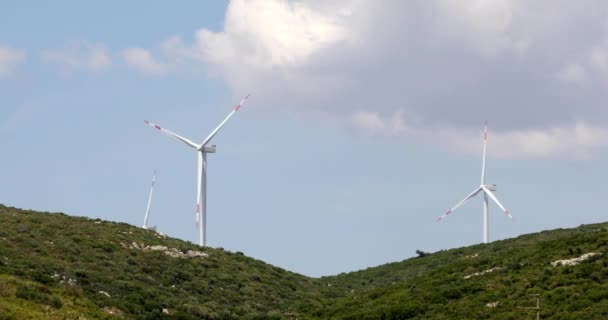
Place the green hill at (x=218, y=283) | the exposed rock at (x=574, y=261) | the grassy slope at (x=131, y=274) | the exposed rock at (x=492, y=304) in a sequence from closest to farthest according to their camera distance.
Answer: the green hill at (x=218, y=283) < the grassy slope at (x=131, y=274) < the exposed rock at (x=492, y=304) < the exposed rock at (x=574, y=261)

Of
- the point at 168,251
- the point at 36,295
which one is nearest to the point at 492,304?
the point at 36,295

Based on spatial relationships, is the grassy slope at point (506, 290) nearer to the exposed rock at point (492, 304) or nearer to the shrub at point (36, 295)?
the exposed rock at point (492, 304)

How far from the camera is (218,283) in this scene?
85.2m

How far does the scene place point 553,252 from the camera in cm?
8081

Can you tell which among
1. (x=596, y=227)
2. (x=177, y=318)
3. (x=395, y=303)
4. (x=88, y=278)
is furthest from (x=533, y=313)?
(x=596, y=227)

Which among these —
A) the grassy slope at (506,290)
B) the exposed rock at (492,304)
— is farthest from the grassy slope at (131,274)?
the exposed rock at (492,304)

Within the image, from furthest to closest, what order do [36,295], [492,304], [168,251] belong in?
[168,251]
[492,304]
[36,295]

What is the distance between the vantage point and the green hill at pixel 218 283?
204 feet

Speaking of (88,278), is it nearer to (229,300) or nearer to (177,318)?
(177,318)

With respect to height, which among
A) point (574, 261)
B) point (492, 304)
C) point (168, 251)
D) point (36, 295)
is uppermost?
point (168, 251)

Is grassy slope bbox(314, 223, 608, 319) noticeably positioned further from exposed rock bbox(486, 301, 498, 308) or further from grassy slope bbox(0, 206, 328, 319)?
Result: grassy slope bbox(0, 206, 328, 319)

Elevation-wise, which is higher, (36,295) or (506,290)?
(506,290)

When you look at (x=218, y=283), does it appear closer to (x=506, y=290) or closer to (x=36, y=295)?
(x=506, y=290)

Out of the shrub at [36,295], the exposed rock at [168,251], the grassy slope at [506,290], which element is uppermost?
the exposed rock at [168,251]
